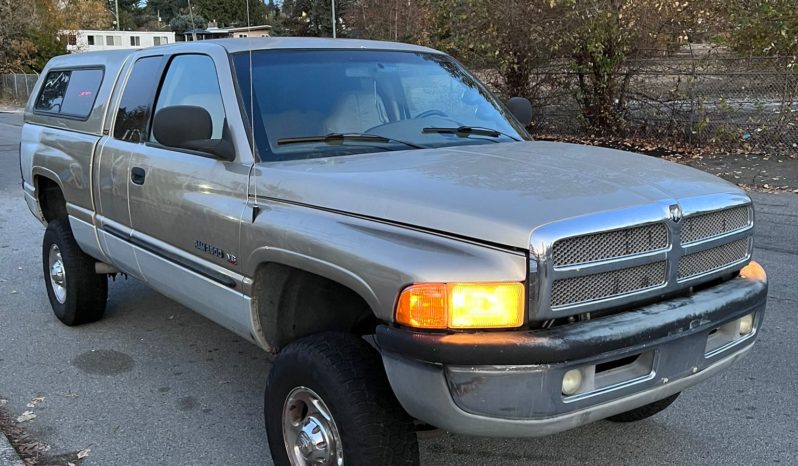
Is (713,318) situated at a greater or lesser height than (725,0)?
lesser

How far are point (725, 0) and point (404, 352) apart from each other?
1319 cm

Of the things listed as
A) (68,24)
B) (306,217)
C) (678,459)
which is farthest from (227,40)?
(68,24)

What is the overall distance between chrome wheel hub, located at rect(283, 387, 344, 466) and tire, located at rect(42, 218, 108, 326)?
2.83 m

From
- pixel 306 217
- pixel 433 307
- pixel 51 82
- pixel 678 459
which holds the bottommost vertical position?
pixel 678 459

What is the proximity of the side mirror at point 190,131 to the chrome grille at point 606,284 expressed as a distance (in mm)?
1687

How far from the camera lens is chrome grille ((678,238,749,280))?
2781 mm

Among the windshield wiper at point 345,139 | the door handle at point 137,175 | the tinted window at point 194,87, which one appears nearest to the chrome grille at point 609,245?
the windshield wiper at point 345,139

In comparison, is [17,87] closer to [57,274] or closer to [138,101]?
[57,274]

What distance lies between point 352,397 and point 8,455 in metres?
1.94

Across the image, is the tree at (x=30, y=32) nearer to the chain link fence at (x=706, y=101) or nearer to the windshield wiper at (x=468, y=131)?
the chain link fence at (x=706, y=101)

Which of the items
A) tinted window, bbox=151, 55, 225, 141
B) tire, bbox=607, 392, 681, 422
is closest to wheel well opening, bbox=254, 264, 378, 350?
tinted window, bbox=151, 55, 225, 141

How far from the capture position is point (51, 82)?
586 cm

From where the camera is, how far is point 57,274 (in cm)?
552

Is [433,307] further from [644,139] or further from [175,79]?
[644,139]
